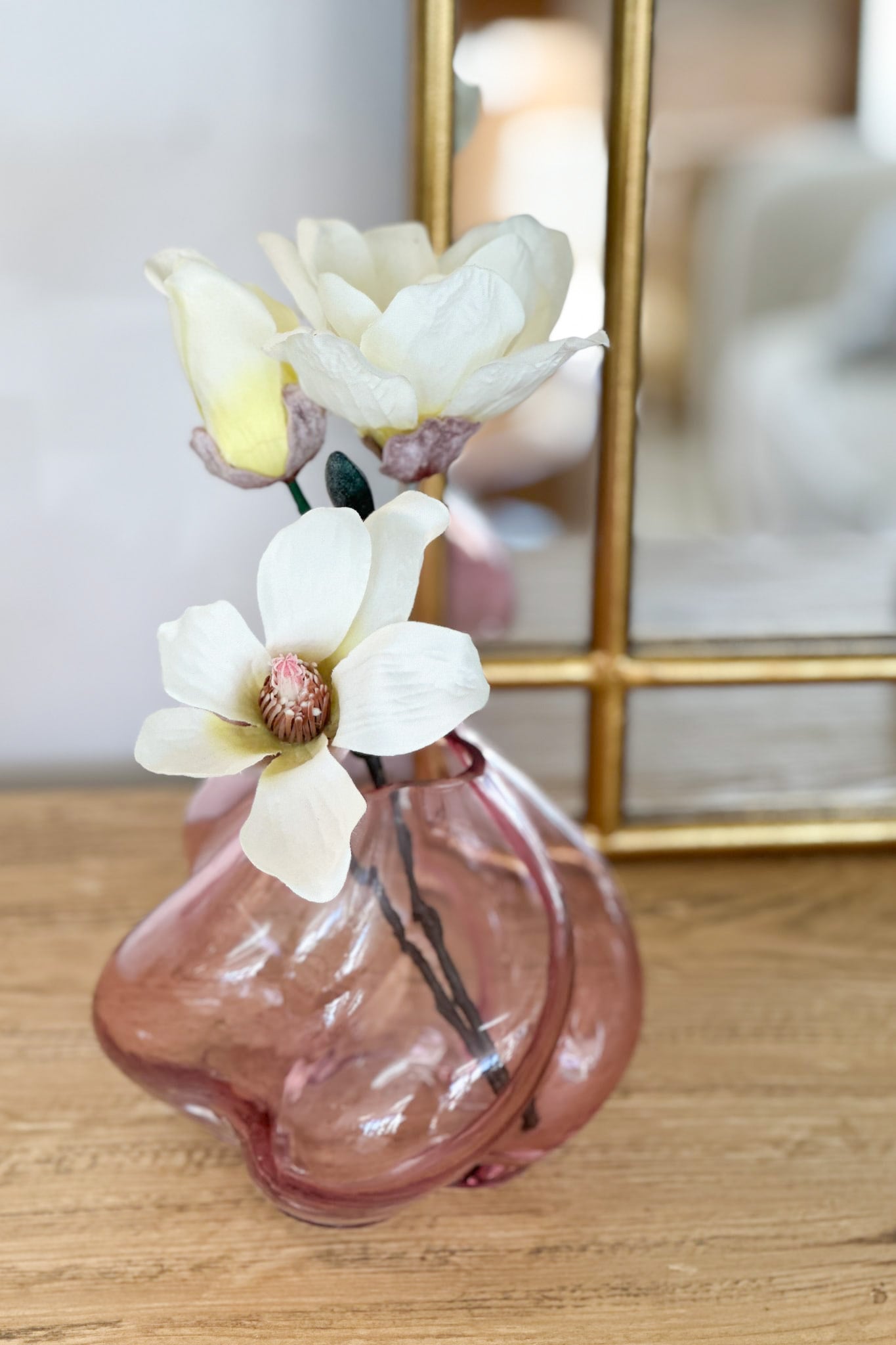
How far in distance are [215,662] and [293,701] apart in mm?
25

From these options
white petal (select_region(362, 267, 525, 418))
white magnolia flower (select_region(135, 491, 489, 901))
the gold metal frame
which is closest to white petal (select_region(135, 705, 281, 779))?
white magnolia flower (select_region(135, 491, 489, 901))

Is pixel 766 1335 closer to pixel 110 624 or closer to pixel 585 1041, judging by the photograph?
pixel 585 1041

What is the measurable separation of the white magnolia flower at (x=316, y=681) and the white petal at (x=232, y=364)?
0.05m

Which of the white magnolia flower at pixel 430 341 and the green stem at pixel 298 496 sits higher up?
the white magnolia flower at pixel 430 341

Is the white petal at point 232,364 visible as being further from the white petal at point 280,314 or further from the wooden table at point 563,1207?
the wooden table at point 563,1207

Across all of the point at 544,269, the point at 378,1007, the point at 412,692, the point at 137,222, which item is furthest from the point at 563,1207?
the point at 137,222

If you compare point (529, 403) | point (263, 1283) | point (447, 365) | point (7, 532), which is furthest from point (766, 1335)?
point (7, 532)

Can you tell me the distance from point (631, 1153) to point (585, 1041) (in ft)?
0.19

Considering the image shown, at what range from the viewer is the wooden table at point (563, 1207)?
1.26 ft

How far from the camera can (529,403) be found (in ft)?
1.99

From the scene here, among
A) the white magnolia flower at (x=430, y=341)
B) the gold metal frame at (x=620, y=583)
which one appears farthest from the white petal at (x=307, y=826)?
the gold metal frame at (x=620, y=583)

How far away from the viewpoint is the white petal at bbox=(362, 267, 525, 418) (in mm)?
334

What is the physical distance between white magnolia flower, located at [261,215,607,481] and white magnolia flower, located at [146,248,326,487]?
18 millimetres

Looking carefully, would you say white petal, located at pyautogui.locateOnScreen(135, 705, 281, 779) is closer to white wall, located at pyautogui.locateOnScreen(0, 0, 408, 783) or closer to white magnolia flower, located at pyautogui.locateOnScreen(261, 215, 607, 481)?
white magnolia flower, located at pyautogui.locateOnScreen(261, 215, 607, 481)
